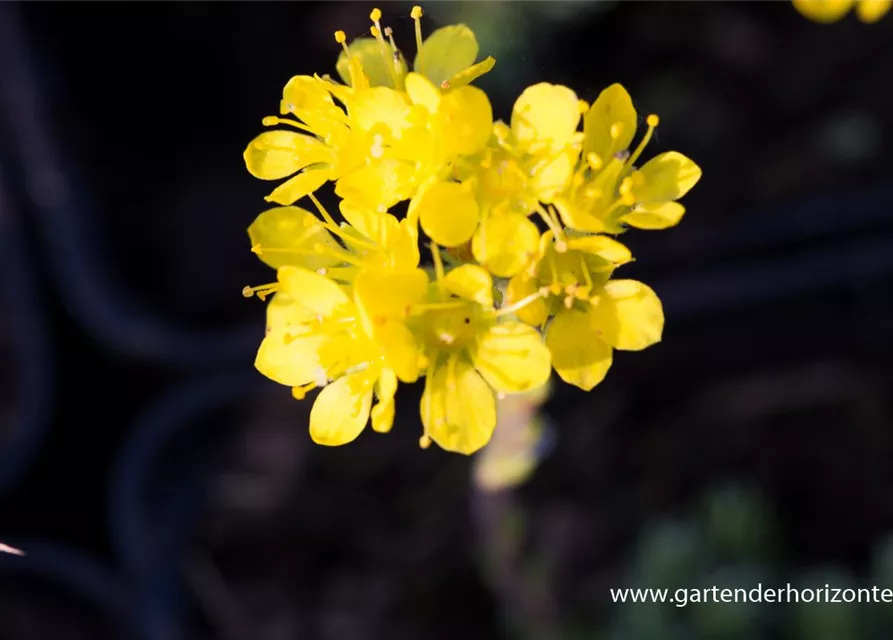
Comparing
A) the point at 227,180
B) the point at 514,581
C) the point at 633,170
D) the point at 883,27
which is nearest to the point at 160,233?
the point at 227,180

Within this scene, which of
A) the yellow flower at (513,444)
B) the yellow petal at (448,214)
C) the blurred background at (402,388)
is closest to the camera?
the yellow petal at (448,214)

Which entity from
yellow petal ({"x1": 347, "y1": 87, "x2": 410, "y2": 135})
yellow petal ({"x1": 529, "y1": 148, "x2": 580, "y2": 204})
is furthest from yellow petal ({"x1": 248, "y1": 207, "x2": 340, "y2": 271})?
yellow petal ({"x1": 529, "y1": 148, "x2": 580, "y2": 204})

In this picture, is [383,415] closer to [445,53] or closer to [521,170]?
[521,170]

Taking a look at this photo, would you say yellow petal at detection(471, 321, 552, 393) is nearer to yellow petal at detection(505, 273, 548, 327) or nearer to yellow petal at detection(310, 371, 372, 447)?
yellow petal at detection(505, 273, 548, 327)

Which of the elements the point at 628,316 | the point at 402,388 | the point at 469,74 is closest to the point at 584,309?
the point at 628,316

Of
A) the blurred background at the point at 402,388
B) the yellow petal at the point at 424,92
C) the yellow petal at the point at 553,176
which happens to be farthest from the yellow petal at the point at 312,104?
the blurred background at the point at 402,388

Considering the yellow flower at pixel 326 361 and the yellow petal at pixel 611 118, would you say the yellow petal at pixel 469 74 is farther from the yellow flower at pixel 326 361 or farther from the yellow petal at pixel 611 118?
the yellow flower at pixel 326 361

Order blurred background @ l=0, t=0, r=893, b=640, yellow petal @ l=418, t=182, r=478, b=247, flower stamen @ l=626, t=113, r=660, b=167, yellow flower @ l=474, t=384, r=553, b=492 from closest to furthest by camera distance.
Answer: yellow petal @ l=418, t=182, r=478, b=247 < flower stamen @ l=626, t=113, r=660, b=167 < yellow flower @ l=474, t=384, r=553, b=492 < blurred background @ l=0, t=0, r=893, b=640

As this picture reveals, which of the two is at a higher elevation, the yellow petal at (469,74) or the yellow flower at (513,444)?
the yellow petal at (469,74)
